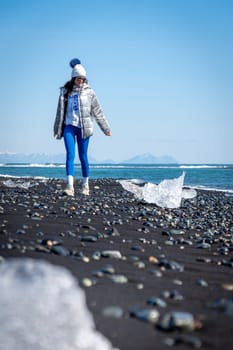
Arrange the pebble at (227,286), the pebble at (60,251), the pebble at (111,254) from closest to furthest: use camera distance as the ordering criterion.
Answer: the pebble at (227,286), the pebble at (60,251), the pebble at (111,254)

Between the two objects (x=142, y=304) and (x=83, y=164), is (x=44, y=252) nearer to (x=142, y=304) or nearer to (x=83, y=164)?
(x=142, y=304)

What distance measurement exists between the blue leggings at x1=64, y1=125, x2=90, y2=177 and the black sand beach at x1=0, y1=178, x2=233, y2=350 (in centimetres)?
192

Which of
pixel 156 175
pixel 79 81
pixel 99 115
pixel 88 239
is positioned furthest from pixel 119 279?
pixel 156 175

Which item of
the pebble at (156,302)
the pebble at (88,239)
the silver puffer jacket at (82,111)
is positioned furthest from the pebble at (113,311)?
the silver puffer jacket at (82,111)

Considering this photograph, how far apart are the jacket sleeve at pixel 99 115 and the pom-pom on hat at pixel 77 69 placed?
647mm

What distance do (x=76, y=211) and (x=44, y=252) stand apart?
3007 mm

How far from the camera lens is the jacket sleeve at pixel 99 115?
9164mm

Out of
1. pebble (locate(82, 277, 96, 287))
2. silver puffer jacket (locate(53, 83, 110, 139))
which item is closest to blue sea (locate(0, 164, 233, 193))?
silver puffer jacket (locate(53, 83, 110, 139))

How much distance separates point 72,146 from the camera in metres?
8.73

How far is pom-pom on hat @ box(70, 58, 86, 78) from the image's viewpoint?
856cm

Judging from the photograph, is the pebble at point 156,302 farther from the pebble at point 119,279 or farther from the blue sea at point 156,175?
the blue sea at point 156,175

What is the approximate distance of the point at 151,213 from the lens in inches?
296

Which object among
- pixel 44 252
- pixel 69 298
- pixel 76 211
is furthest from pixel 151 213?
pixel 69 298

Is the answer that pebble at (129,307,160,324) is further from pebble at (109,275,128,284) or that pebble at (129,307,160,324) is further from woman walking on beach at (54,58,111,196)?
woman walking on beach at (54,58,111,196)
